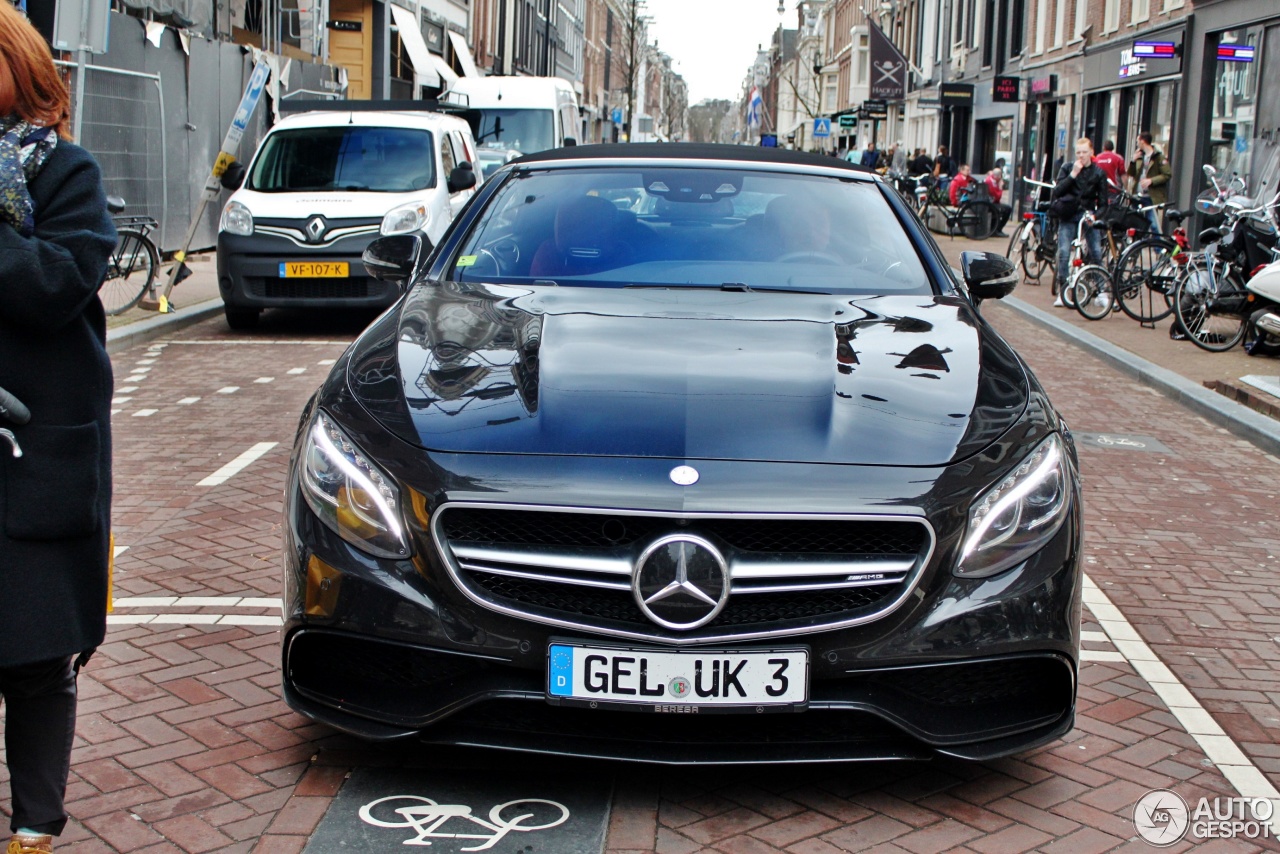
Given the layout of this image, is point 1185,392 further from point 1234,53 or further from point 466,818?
point 1234,53

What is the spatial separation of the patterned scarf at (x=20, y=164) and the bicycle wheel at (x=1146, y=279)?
1178cm

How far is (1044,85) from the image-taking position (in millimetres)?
33719

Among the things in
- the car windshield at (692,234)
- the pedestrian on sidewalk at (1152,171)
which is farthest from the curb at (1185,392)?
the pedestrian on sidewalk at (1152,171)

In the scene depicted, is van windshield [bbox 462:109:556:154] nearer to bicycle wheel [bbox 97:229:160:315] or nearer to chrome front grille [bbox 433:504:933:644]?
bicycle wheel [bbox 97:229:160:315]

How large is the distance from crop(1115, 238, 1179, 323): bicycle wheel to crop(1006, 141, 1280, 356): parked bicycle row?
10 millimetres

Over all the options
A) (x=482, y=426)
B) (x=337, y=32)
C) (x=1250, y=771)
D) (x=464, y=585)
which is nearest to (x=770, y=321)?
(x=482, y=426)

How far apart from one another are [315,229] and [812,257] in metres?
7.96

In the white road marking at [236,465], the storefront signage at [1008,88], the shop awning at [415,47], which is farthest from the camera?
the storefront signage at [1008,88]

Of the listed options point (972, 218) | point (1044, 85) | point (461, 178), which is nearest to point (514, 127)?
point (972, 218)

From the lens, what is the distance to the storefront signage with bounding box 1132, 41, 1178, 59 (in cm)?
2311

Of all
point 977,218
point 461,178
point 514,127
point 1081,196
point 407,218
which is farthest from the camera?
point 977,218

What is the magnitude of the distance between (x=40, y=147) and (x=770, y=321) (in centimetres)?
202

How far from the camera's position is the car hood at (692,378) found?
317cm

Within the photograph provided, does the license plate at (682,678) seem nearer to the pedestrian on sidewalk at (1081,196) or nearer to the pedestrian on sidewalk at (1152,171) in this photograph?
the pedestrian on sidewalk at (1081,196)
